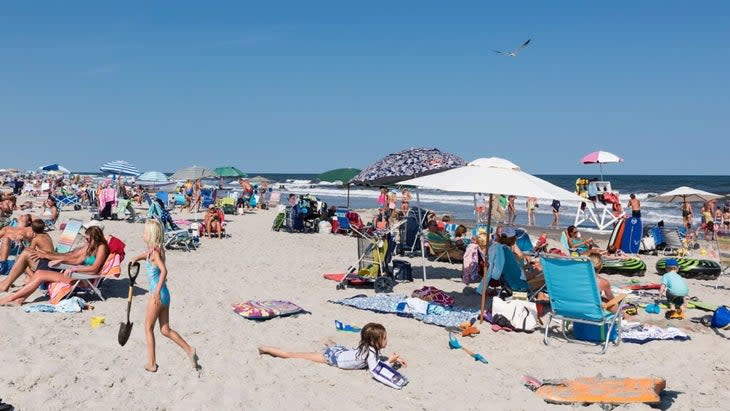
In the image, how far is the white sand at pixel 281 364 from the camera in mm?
4531

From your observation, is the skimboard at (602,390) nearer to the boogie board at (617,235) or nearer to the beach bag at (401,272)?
the beach bag at (401,272)

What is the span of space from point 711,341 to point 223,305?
5539 millimetres

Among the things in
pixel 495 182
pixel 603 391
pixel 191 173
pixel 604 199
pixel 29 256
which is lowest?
pixel 603 391

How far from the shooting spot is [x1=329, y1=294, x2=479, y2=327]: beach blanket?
22.6ft

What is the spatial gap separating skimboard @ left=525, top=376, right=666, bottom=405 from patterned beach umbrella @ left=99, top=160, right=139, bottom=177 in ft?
63.2

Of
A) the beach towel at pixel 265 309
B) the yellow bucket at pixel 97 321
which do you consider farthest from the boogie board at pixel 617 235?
the yellow bucket at pixel 97 321

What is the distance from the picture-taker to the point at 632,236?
41.2 feet

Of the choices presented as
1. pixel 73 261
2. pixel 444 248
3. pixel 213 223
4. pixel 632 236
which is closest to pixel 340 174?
pixel 213 223

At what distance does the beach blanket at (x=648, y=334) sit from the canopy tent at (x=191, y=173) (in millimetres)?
15951

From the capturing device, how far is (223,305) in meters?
7.35

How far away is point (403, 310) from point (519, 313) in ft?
4.51

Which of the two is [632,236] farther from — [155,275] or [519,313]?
[155,275]

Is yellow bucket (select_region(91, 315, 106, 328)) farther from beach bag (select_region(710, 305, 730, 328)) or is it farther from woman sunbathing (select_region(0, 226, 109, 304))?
beach bag (select_region(710, 305, 730, 328))

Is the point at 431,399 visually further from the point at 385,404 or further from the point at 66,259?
the point at 66,259
